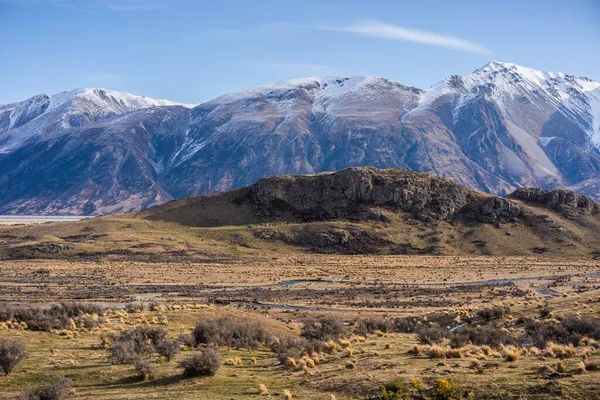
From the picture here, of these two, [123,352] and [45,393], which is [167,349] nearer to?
[123,352]

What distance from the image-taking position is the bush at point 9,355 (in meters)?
28.5

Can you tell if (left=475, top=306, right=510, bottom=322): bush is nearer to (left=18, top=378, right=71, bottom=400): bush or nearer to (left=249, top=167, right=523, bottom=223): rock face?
(left=18, top=378, right=71, bottom=400): bush

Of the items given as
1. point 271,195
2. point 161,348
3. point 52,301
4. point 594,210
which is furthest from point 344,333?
point 594,210

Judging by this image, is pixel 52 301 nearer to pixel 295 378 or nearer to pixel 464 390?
pixel 295 378

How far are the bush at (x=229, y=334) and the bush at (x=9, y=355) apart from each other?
9.74m

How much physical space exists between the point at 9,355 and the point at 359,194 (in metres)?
142

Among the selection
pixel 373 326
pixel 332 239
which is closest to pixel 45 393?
pixel 373 326

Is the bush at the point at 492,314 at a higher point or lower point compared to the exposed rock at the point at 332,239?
higher

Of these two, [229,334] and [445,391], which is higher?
[445,391]

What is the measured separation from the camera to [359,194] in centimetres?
16750

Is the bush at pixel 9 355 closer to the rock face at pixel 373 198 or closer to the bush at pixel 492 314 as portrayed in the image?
the bush at pixel 492 314

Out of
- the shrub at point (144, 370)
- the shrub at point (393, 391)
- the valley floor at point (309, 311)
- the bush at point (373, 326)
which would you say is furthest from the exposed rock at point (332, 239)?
the shrub at point (393, 391)

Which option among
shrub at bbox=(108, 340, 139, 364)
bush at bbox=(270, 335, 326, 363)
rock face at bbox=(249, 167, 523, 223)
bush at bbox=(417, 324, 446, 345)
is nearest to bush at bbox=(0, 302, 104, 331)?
shrub at bbox=(108, 340, 139, 364)

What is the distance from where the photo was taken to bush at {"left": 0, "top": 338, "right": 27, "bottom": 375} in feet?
93.4
